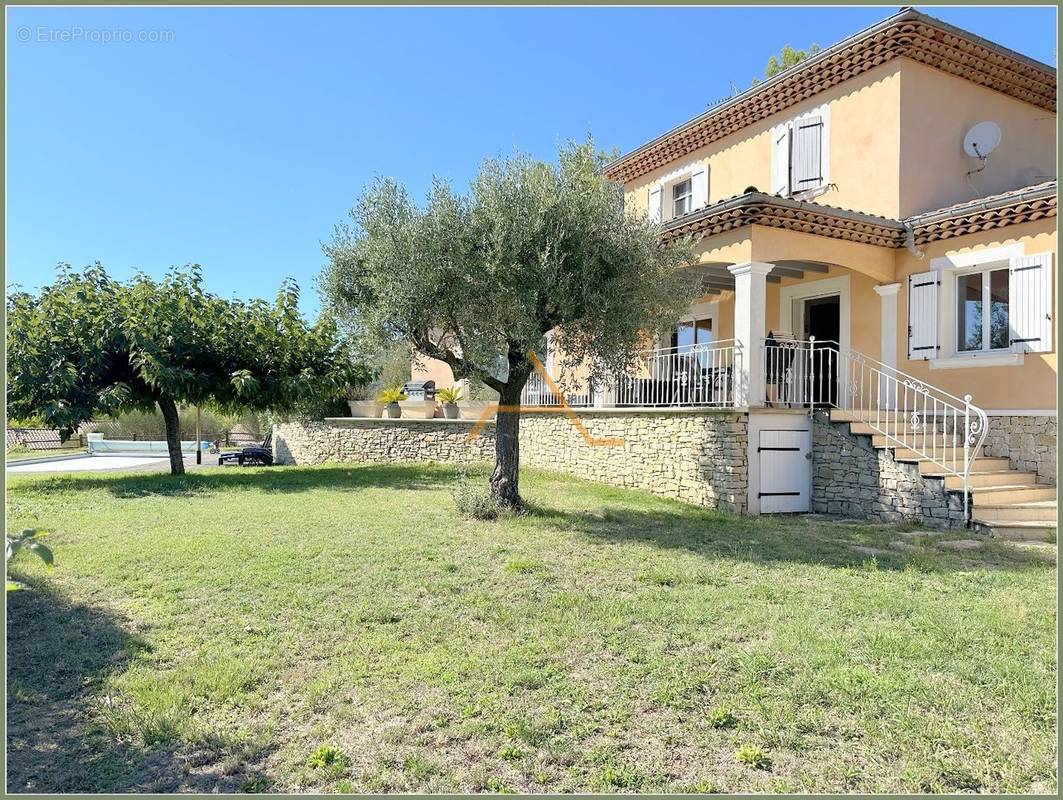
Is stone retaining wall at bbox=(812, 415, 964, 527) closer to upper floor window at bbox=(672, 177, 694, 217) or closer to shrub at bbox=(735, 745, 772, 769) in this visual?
shrub at bbox=(735, 745, 772, 769)

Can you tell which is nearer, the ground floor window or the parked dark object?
the ground floor window

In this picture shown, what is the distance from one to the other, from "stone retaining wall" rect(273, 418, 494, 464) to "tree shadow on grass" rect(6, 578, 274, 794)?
12128 millimetres

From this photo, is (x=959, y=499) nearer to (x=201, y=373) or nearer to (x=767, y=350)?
(x=767, y=350)

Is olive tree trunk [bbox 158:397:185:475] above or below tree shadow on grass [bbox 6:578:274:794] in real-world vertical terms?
above

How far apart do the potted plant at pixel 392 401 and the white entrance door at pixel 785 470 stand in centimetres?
1147

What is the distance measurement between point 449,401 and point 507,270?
1178cm

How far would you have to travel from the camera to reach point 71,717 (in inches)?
136

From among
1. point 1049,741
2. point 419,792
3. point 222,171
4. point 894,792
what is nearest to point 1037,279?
point 1049,741

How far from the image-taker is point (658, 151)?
16.3 m

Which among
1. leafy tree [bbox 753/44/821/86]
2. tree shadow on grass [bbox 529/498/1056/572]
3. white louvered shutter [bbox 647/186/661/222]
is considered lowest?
tree shadow on grass [bbox 529/498/1056/572]

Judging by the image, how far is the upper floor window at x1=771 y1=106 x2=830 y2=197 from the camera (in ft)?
42.1

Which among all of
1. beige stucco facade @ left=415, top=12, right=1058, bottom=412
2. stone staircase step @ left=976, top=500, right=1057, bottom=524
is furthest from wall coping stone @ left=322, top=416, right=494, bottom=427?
stone staircase step @ left=976, top=500, right=1057, bottom=524

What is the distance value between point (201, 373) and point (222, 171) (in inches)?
257

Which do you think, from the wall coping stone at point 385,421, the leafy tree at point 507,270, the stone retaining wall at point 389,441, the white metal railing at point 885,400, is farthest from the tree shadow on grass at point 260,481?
the white metal railing at point 885,400
